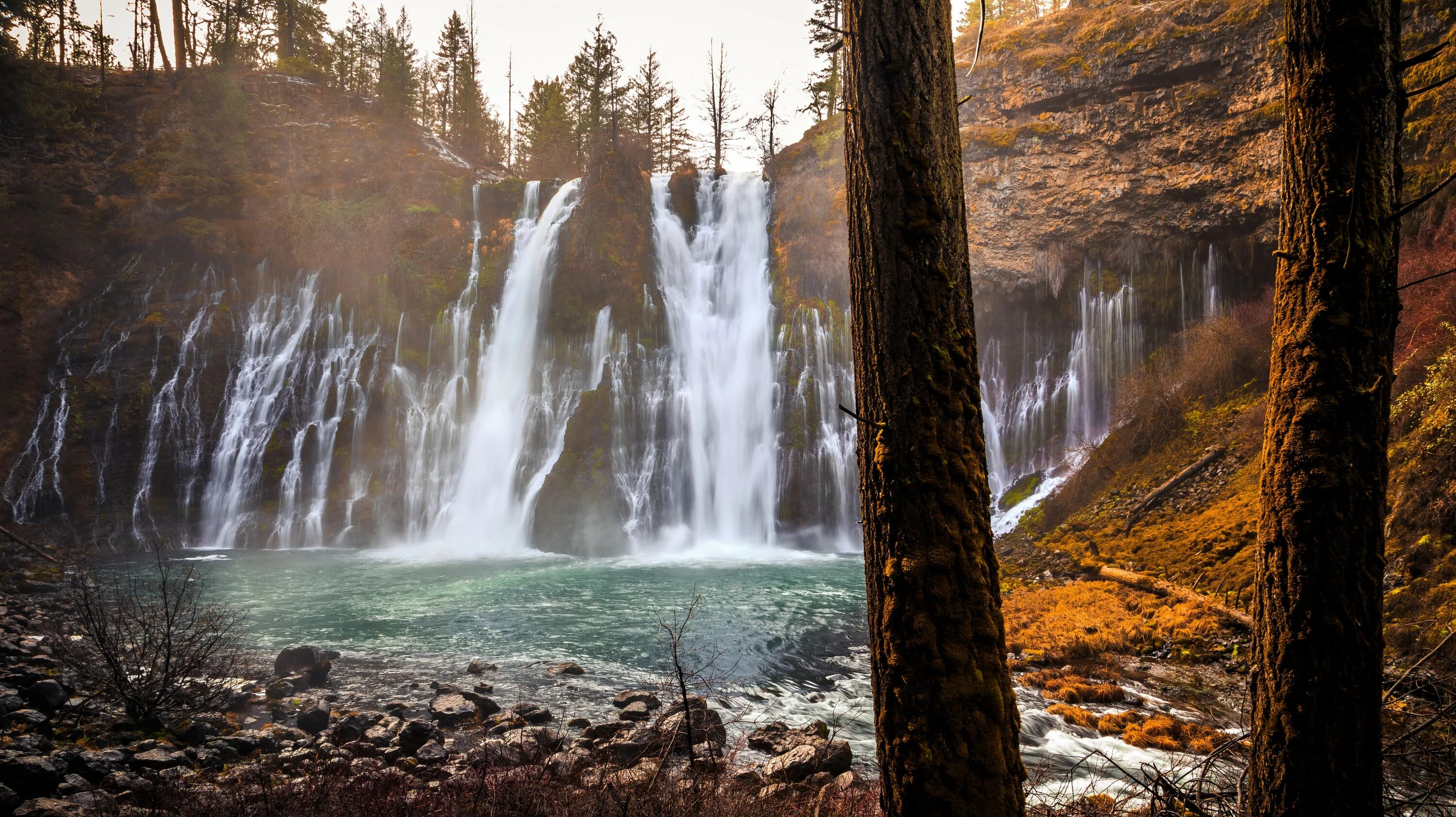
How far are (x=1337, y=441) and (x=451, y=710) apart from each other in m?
8.03

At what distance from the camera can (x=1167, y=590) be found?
32.5ft

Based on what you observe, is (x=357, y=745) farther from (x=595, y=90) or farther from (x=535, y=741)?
(x=595, y=90)

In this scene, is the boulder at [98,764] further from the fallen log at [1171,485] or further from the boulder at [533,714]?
the fallen log at [1171,485]

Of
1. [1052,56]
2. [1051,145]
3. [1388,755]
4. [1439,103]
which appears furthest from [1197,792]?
[1052,56]

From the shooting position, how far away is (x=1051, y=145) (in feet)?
77.5

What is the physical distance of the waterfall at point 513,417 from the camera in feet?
77.9

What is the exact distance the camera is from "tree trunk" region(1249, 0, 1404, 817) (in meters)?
2.42

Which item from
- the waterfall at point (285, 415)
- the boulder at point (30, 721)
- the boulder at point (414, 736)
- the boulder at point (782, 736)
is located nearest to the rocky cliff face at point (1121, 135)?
the boulder at point (782, 736)

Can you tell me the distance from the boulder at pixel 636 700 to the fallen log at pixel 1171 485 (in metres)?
10.6

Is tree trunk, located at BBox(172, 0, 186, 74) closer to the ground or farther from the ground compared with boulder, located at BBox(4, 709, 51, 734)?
farther from the ground

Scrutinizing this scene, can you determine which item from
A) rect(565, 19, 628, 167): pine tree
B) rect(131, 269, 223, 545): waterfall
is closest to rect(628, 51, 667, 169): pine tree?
rect(565, 19, 628, 167): pine tree

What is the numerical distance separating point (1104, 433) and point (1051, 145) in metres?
10.7

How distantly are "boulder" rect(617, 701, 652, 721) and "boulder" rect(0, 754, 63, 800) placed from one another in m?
4.59

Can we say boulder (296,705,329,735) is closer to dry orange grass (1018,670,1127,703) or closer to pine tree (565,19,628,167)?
dry orange grass (1018,670,1127,703)
